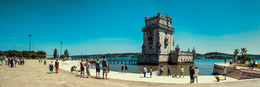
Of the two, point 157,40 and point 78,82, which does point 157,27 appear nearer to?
point 157,40

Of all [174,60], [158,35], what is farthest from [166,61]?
[158,35]

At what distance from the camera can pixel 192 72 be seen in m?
12.9

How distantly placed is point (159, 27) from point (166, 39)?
7539 mm

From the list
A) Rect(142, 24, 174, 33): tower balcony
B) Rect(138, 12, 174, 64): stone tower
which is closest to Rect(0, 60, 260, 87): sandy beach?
Rect(138, 12, 174, 64): stone tower

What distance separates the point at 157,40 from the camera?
203 ft

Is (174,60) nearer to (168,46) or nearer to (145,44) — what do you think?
(168,46)

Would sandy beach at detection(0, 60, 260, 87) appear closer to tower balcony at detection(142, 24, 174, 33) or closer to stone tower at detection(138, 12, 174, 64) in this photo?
stone tower at detection(138, 12, 174, 64)

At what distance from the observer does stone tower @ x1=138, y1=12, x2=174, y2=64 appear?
199ft

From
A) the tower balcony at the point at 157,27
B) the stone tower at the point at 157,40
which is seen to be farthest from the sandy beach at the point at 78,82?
the tower balcony at the point at 157,27

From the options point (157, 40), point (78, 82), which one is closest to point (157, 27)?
point (157, 40)

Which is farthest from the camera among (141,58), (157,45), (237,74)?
(141,58)

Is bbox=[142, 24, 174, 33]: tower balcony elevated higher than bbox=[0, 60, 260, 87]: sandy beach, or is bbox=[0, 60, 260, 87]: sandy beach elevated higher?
bbox=[142, 24, 174, 33]: tower balcony

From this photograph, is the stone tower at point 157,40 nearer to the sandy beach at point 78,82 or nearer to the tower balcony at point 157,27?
the tower balcony at point 157,27

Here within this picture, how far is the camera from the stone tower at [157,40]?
60672 mm
